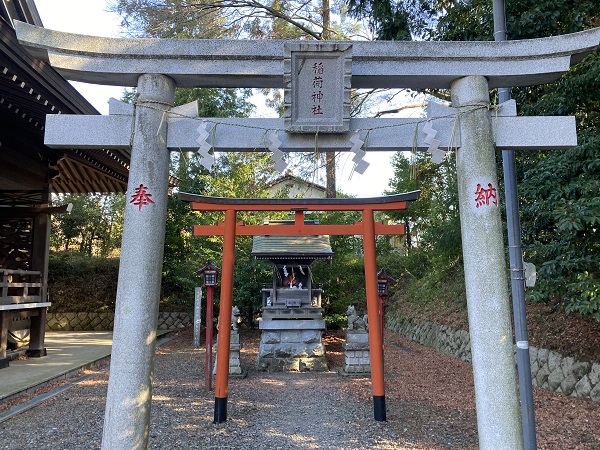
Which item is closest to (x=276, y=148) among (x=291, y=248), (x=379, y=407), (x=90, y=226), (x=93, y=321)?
(x=379, y=407)

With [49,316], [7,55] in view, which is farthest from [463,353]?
[49,316]

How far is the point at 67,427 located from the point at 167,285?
12.0 m

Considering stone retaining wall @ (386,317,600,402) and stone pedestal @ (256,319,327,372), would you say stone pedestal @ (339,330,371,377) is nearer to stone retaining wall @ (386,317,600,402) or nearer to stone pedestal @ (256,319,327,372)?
stone pedestal @ (256,319,327,372)

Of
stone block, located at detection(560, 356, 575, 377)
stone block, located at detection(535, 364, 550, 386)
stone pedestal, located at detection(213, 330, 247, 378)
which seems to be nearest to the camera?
stone block, located at detection(560, 356, 575, 377)

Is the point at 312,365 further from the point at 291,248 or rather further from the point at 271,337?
the point at 291,248

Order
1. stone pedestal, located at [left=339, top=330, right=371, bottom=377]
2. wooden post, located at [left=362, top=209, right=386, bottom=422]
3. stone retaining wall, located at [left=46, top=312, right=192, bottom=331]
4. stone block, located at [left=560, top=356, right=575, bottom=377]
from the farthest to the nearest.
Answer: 1. stone retaining wall, located at [left=46, top=312, right=192, bottom=331]
2. stone pedestal, located at [left=339, top=330, right=371, bottom=377]
3. stone block, located at [left=560, top=356, right=575, bottom=377]
4. wooden post, located at [left=362, top=209, right=386, bottom=422]

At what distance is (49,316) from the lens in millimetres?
16172

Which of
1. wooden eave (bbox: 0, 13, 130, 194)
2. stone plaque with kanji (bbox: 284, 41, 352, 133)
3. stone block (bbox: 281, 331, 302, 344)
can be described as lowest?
stone block (bbox: 281, 331, 302, 344)

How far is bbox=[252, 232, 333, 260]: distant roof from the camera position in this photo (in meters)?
9.65

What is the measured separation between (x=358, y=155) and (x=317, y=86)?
0.65 m

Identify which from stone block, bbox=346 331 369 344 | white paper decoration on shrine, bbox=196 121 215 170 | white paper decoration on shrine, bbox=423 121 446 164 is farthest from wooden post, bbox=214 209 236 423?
stone block, bbox=346 331 369 344

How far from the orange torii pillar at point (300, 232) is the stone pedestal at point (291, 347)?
3.51m

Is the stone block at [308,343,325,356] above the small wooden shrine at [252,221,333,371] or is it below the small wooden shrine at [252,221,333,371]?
below

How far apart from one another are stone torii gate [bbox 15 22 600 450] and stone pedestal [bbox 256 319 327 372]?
6.23m
